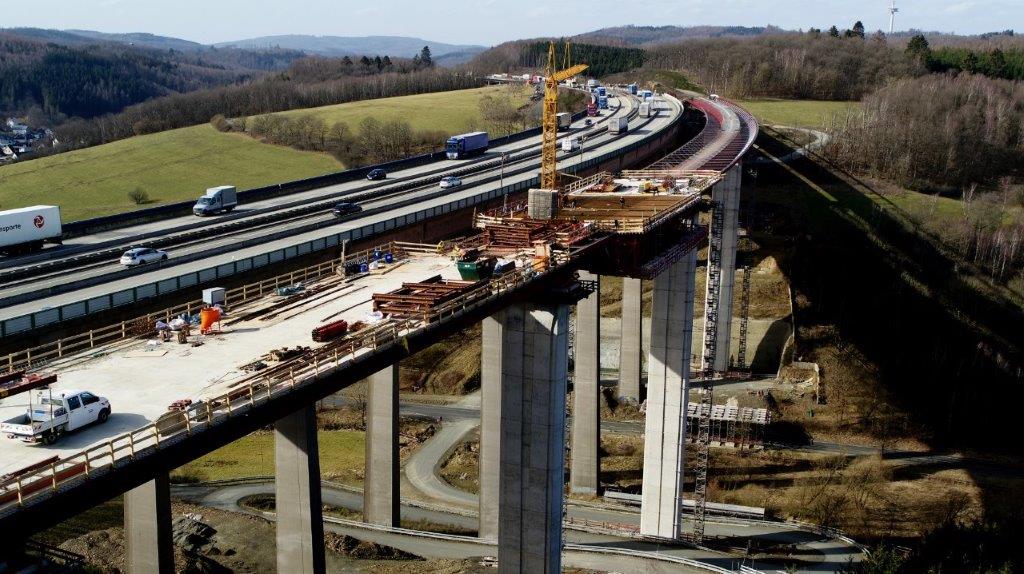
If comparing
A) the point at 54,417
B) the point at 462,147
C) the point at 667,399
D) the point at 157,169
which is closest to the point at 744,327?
the point at 667,399

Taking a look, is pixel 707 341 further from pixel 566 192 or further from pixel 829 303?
pixel 829 303

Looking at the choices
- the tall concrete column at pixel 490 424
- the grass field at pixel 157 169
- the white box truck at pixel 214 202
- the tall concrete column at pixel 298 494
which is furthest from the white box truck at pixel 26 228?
the grass field at pixel 157 169

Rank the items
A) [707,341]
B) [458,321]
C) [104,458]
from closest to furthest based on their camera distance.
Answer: [104,458], [458,321], [707,341]

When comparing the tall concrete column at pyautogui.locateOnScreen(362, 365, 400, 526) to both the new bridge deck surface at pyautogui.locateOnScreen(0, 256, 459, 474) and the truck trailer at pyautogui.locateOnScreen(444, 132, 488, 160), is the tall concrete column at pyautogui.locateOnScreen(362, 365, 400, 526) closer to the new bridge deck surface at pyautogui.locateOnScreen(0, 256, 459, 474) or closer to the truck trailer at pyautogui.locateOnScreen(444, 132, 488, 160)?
the new bridge deck surface at pyautogui.locateOnScreen(0, 256, 459, 474)

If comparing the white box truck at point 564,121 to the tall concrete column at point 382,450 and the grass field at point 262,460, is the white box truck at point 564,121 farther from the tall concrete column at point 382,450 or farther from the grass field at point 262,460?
the tall concrete column at point 382,450

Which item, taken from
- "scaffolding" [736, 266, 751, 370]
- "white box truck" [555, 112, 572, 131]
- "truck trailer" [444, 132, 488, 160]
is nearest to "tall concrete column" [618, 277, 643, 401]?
"scaffolding" [736, 266, 751, 370]

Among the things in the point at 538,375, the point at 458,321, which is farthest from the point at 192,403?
the point at 538,375

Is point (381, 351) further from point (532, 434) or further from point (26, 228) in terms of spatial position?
point (26, 228)

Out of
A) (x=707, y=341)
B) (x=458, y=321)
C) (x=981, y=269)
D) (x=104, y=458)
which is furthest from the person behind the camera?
(x=981, y=269)
